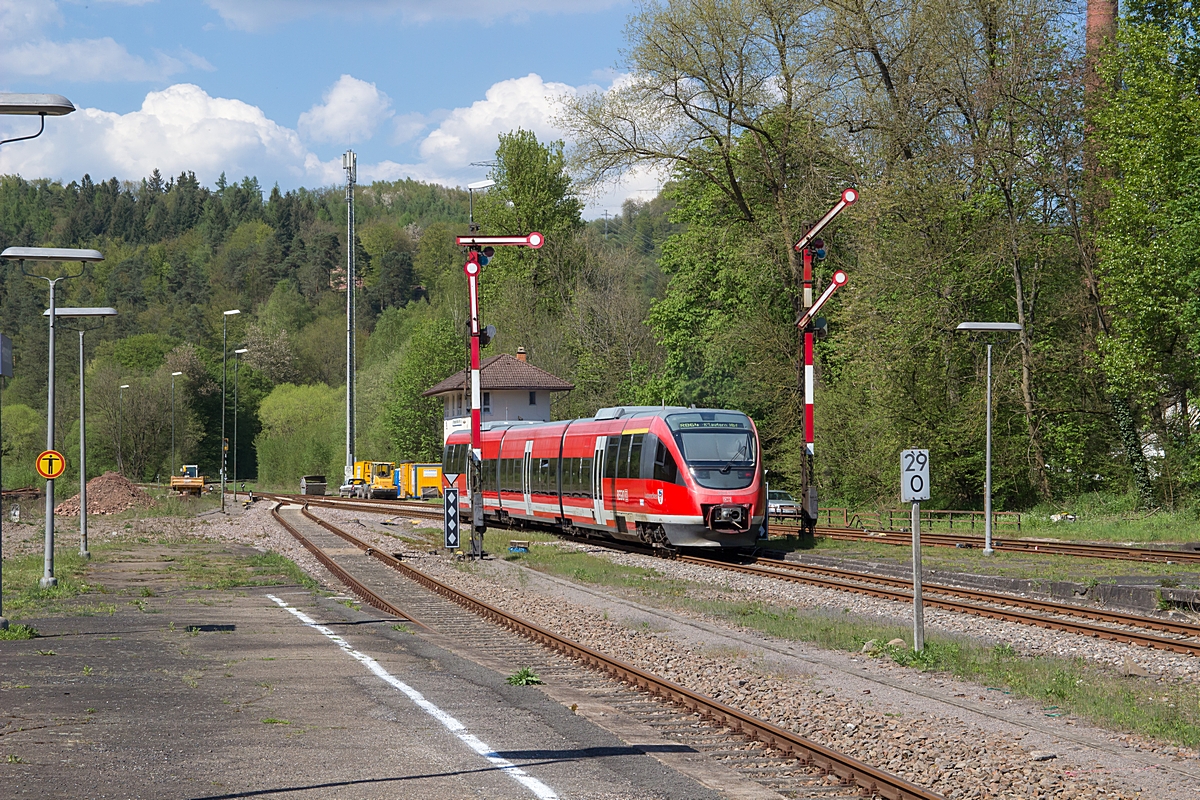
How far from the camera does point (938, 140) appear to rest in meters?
43.3

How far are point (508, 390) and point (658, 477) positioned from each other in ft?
161

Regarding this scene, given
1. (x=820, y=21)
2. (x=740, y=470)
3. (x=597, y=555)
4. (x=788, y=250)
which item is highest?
(x=820, y=21)

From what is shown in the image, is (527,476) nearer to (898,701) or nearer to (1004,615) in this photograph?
(1004,615)

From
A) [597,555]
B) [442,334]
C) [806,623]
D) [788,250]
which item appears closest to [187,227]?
[442,334]

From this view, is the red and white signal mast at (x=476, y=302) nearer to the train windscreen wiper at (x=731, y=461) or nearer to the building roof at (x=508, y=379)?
the train windscreen wiper at (x=731, y=461)

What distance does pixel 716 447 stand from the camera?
28969 millimetres

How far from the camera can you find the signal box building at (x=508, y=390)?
77.5 m

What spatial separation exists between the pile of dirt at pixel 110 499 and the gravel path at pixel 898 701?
43.9 m

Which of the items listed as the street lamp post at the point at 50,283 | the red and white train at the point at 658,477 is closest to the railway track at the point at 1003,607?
the red and white train at the point at 658,477

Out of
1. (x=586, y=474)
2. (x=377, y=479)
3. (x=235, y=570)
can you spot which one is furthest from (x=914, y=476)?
(x=377, y=479)

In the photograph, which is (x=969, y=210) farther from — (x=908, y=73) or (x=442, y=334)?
(x=442, y=334)

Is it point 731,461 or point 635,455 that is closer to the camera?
point 731,461

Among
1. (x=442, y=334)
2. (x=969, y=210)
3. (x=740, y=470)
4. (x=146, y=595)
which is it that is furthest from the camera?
(x=442, y=334)

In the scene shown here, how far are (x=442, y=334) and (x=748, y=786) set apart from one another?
79360mm
